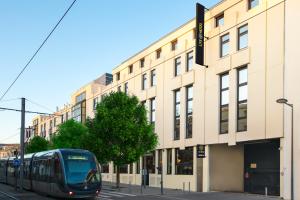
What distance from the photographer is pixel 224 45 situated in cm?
3897

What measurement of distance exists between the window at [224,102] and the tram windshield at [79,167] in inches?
535

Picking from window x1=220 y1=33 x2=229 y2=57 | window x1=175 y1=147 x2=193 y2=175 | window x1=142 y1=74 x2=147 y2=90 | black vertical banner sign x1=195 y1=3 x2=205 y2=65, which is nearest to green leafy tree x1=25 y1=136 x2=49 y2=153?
window x1=142 y1=74 x2=147 y2=90

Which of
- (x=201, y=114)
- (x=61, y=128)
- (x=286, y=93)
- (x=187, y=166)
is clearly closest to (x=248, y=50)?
(x=286, y=93)

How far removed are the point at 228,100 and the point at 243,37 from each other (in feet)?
16.2

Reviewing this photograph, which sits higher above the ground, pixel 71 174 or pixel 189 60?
pixel 189 60

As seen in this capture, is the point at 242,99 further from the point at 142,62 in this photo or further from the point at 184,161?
the point at 142,62

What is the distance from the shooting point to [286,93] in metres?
31.8

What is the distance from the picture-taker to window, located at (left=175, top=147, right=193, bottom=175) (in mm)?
42938

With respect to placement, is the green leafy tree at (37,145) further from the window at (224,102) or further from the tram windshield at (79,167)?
the tram windshield at (79,167)

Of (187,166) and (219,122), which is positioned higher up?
(219,122)

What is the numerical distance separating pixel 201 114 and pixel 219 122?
2863 mm

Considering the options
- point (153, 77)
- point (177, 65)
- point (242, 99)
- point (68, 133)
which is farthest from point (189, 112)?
point (68, 133)

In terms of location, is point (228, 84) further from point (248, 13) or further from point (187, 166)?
point (187, 166)

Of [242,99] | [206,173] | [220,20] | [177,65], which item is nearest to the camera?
[242,99]
